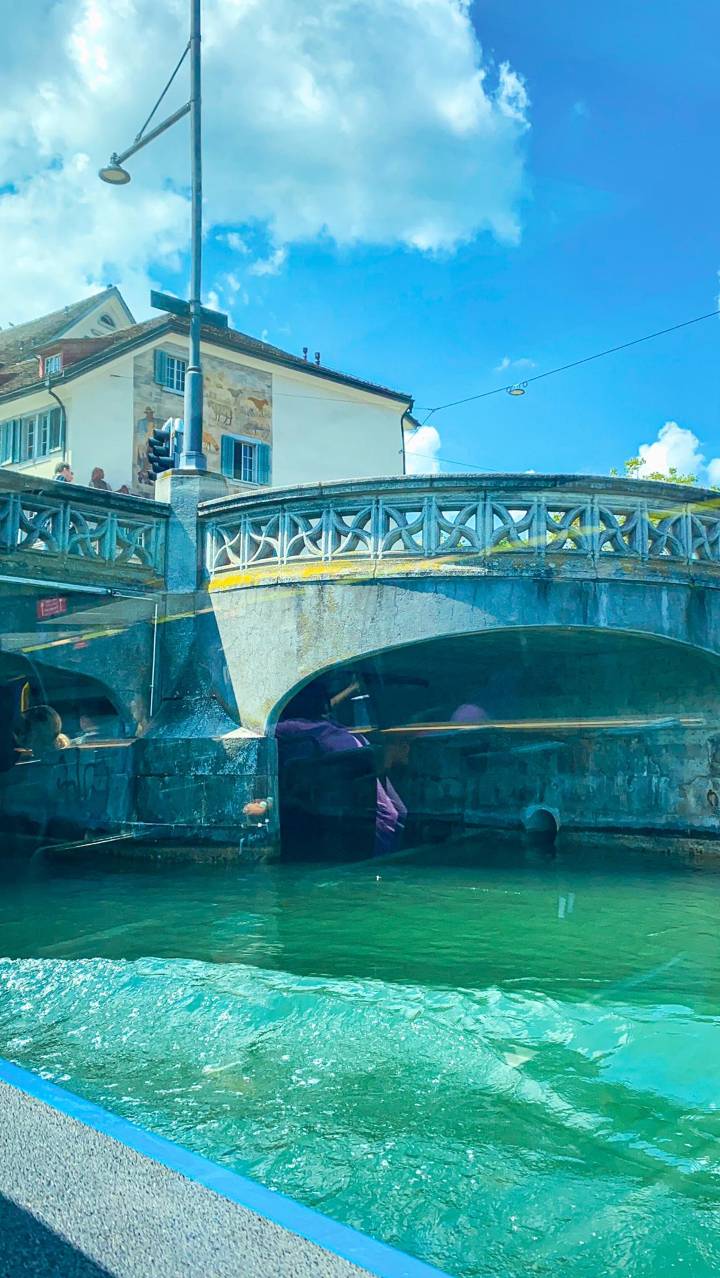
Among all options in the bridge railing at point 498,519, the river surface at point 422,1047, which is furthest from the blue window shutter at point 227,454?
the river surface at point 422,1047

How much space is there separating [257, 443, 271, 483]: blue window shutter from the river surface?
19.8 meters

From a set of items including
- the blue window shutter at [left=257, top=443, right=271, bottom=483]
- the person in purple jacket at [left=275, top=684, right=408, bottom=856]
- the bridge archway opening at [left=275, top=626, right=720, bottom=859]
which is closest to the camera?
the bridge archway opening at [left=275, top=626, right=720, bottom=859]

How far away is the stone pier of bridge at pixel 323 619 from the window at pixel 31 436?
Answer: 15.5 m

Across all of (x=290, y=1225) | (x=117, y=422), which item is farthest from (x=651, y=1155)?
(x=117, y=422)

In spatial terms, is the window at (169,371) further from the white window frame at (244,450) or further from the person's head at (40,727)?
the person's head at (40,727)

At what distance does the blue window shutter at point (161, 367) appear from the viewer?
27891 mm

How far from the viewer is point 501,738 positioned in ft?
51.9

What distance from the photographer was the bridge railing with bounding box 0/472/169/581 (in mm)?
11492

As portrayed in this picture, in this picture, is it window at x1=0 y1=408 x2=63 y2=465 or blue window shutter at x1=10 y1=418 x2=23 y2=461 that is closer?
window at x1=0 y1=408 x2=63 y2=465

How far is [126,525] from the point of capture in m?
12.8

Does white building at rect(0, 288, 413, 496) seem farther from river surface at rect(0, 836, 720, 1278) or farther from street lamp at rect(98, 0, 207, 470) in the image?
river surface at rect(0, 836, 720, 1278)

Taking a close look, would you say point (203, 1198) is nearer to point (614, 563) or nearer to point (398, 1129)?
point (398, 1129)

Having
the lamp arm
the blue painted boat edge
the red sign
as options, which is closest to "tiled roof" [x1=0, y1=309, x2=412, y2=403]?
the lamp arm

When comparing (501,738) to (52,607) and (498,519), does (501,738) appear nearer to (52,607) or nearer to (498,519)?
(498,519)
